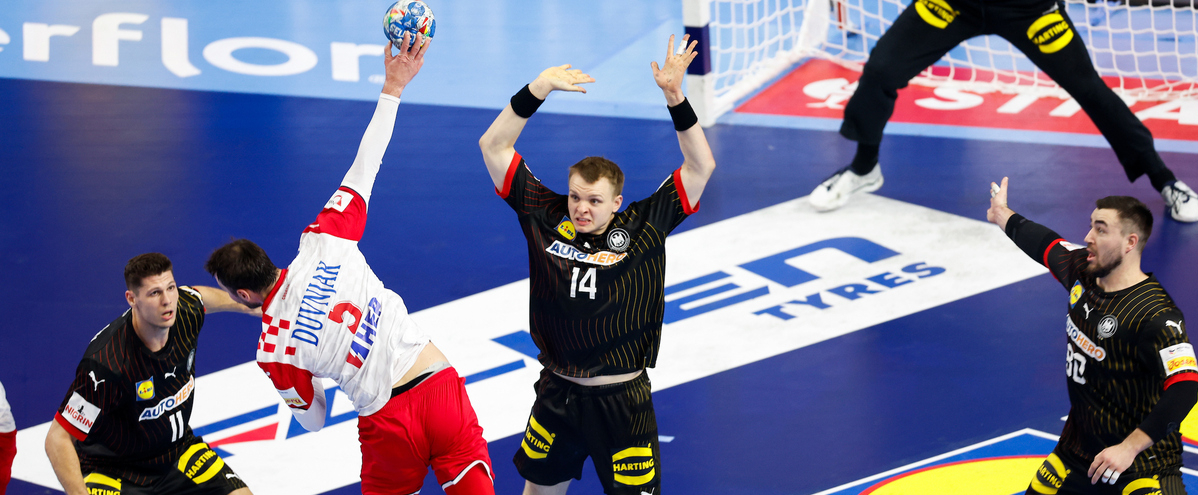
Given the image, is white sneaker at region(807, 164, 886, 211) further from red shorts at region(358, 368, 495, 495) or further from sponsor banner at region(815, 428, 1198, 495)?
red shorts at region(358, 368, 495, 495)

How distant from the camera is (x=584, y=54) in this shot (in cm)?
1179

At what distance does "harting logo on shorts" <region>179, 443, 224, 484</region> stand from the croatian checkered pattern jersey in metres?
0.76

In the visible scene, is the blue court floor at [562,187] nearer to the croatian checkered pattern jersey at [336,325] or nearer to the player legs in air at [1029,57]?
the player legs in air at [1029,57]

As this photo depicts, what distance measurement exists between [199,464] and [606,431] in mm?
1815

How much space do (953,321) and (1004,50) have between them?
5.37 m

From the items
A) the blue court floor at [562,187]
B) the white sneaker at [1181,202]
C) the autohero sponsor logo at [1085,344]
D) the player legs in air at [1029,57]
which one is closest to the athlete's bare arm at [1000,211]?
the autohero sponsor logo at [1085,344]

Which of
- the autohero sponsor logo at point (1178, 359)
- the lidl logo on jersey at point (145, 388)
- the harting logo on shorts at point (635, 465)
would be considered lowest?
the harting logo on shorts at point (635, 465)

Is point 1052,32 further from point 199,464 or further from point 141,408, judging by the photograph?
point 141,408

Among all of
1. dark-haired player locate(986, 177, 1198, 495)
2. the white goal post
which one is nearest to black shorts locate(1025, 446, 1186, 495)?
dark-haired player locate(986, 177, 1198, 495)

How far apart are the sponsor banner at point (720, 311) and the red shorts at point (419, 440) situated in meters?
1.07

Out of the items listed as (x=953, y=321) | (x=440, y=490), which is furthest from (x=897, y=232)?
(x=440, y=490)

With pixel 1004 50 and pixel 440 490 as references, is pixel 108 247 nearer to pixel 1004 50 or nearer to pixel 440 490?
pixel 440 490

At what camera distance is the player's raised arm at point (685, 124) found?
486cm

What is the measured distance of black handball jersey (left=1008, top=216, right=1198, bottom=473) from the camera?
4.32 meters
